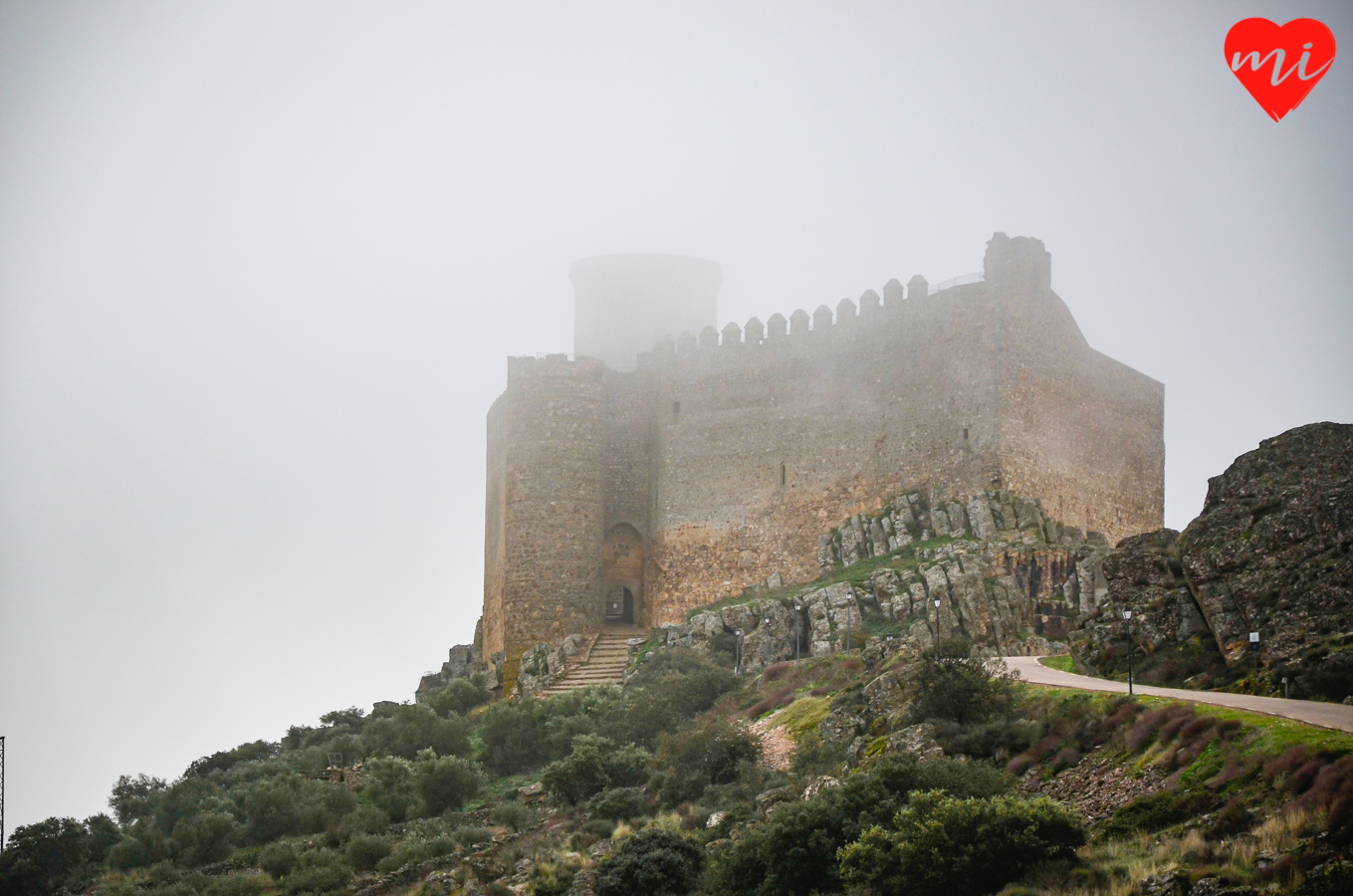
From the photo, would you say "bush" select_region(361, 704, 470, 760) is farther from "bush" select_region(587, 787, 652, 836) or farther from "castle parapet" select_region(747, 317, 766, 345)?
"castle parapet" select_region(747, 317, 766, 345)

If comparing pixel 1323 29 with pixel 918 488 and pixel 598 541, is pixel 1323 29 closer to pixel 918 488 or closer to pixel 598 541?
pixel 918 488

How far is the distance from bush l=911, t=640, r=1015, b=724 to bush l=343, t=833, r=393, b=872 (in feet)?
32.5

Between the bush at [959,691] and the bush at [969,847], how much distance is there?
15.6 feet

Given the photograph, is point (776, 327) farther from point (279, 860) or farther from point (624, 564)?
point (279, 860)

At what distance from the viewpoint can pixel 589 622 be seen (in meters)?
39.8

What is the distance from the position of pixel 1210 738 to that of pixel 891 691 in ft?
25.1

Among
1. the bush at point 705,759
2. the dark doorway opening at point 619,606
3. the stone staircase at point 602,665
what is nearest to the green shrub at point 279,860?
the bush at point 705,759

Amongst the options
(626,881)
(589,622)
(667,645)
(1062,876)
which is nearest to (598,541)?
(589,622)

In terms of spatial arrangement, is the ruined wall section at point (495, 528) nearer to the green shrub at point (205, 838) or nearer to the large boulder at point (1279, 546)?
the green shrub at point (205, 838)

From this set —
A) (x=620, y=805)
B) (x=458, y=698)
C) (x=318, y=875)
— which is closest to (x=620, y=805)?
(x=620, y=805)

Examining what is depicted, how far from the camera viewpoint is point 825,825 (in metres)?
17.6

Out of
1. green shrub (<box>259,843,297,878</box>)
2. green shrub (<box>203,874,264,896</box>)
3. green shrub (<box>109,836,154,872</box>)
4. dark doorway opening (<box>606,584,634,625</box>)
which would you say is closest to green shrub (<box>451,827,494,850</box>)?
Answer: green shrub (<box>259,843,297,878</box>)

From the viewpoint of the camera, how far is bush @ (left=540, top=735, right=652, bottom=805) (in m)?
27.0

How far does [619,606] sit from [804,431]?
783 centimetres
